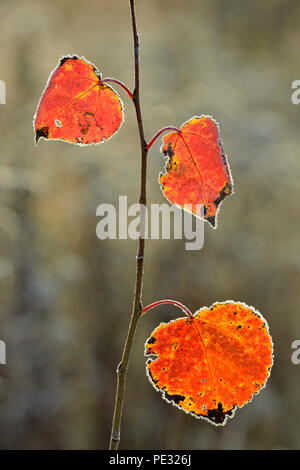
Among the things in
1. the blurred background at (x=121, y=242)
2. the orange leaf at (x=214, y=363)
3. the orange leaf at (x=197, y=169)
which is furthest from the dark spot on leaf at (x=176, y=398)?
the blurred background at (x=121, y=242)

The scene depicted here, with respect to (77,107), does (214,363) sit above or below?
below

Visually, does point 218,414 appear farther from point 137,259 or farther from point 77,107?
point 77,107

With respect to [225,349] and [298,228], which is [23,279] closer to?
[298,228]

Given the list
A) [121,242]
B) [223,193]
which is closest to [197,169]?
[223,193]

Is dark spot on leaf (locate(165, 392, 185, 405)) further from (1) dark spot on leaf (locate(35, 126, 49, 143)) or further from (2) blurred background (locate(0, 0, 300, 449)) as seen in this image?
(2) blurred background (locate(0, 0, 300, 449))

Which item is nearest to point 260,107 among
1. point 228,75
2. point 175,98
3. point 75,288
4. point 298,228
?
point 228,75

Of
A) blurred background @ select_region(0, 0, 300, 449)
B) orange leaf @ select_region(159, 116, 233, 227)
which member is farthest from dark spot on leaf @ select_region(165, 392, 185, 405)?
blurred background @ select_region(0, 0, 300, 449)

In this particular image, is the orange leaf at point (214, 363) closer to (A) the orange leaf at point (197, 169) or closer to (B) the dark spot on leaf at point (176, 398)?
Result: (B) the dark spot on leaf at point (176, 398)
